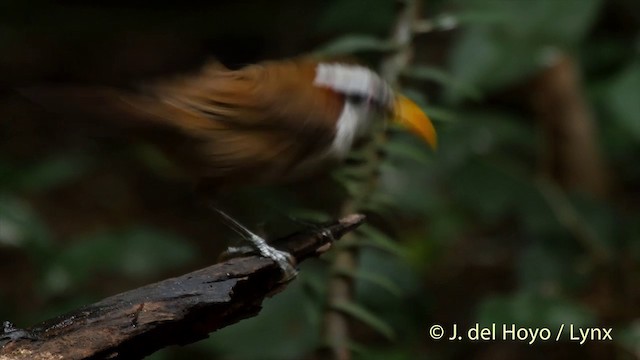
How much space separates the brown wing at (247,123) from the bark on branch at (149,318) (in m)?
0.13

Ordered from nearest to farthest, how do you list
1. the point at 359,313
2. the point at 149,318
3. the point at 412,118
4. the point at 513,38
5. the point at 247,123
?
the point at 149,318 < the point at 247,123 < the point at 412,118 < the point at 359,313 < the point at 513,38

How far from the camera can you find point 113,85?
52.0 inches

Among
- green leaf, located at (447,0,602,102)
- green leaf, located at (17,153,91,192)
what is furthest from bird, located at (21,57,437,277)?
green leaf, located at (17,153,91,192)

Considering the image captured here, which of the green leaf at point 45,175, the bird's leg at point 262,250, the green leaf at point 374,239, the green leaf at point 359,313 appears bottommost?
the bird's leg at point 262,250

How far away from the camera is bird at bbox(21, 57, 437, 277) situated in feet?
4.30

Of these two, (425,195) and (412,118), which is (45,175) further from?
(412,118)

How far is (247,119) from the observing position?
1337 mm

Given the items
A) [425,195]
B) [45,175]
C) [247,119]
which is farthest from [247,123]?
[425,195]

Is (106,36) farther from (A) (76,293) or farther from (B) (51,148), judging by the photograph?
(A) (76,293)

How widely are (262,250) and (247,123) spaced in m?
0.18

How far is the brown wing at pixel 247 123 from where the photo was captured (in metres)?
1.33

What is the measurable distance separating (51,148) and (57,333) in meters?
2.68

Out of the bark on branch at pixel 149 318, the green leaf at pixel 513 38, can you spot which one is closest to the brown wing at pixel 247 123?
the bark on branch at pixel 149 318

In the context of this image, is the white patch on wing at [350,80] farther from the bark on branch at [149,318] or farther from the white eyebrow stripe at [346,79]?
the bark on branch at [149,318]
